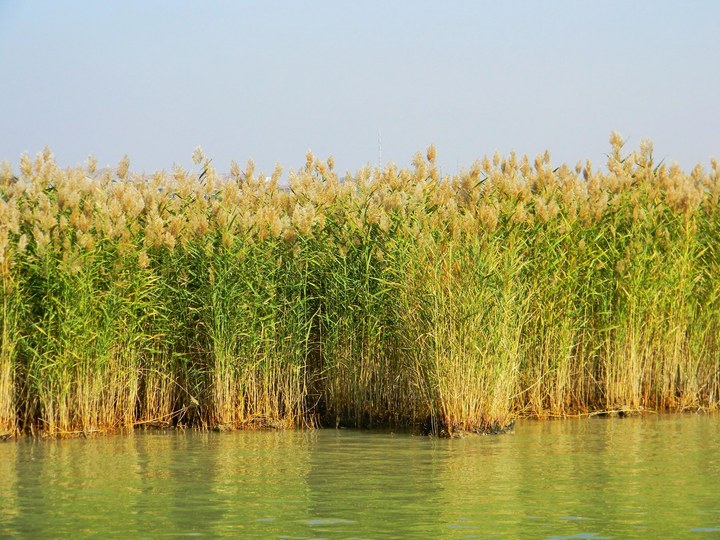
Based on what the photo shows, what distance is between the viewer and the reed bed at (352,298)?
10781 millimetres

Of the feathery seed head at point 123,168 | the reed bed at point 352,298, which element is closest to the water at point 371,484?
the reed bed at point 352,298

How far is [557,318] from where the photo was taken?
1197 cm

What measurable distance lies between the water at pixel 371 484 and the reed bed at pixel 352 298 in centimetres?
49

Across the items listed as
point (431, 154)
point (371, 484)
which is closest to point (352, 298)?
point (431, 154)

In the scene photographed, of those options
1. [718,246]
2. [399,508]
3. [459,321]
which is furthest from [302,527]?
[718,246]

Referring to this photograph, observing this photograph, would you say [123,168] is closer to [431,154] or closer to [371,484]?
[431,154]

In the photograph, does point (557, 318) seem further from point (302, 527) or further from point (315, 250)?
point (302, 527)

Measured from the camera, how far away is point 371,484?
8.63 meters

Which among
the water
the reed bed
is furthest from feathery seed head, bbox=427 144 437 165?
the water

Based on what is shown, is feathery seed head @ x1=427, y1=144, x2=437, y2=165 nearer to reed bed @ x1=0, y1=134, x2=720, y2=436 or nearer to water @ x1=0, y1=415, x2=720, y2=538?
reed bed @ x1=0, y1=134, x2=720, y2=436

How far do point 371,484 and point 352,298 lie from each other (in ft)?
10.7

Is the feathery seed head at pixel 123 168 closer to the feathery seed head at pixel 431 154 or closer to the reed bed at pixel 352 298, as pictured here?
the reed bed at pixel 352 298

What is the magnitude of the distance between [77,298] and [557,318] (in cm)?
496

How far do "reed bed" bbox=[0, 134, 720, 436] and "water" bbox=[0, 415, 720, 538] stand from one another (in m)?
0.49
